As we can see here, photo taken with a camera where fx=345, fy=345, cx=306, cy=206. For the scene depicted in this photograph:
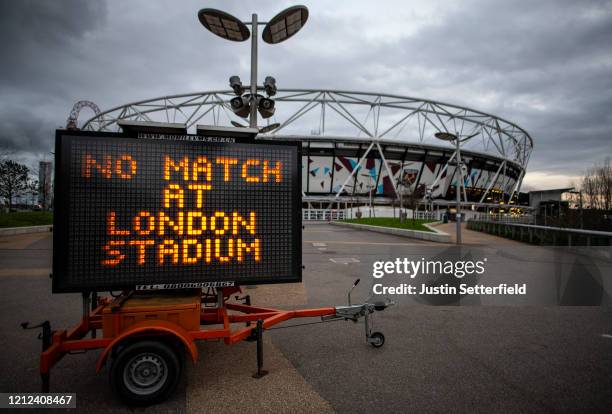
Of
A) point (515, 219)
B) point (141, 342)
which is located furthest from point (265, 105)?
point (515, 219)

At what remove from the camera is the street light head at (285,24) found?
740cm

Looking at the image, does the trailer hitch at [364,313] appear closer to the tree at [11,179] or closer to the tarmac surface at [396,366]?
the tarmac surface at [396,366]

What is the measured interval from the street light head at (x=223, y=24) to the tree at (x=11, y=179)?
120 feet

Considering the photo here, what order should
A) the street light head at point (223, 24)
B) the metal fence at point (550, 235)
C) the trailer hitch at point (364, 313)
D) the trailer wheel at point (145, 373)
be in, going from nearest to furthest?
the trailer wheel at point (145, 373)
the trailer hitch at point (364, 313)
the street light head at point (223, 24)
the metal fence at point (550, 235)

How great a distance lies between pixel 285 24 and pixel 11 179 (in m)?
38.7

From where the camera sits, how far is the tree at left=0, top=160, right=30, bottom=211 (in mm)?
33281

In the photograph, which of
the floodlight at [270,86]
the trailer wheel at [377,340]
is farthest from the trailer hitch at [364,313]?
the floodlight at [270,86]

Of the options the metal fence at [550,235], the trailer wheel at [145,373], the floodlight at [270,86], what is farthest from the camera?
the metal fence at [550,235]

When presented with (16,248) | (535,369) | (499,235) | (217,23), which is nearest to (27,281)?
(217,23)

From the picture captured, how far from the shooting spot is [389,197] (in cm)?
6869

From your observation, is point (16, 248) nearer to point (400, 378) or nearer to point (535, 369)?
point (400, 378)

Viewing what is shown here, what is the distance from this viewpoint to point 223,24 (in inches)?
306

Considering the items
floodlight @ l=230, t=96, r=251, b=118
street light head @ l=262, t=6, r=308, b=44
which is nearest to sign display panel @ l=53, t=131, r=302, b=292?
street light head @ l=262, t=6, r=308, b=44

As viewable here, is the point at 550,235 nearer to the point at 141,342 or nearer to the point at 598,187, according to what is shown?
the point at 141,342
